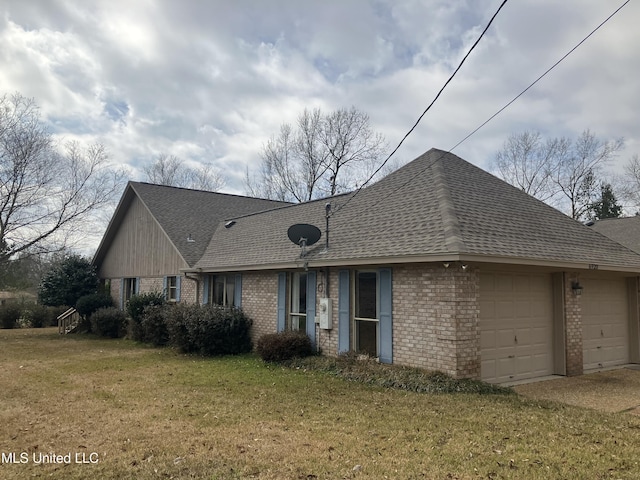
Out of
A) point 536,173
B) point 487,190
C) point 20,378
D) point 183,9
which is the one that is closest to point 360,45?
point 183,9

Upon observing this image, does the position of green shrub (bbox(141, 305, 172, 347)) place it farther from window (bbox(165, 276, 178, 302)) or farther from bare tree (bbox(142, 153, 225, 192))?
bare tree (bbox(142, 153, 225, 192))

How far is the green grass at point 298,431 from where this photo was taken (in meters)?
4.87

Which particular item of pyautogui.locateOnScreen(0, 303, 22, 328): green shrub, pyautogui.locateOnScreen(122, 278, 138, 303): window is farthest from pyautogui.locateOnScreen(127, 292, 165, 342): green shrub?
pyautogui.locateOnScreen(0, 303, 22, 328): green shrub

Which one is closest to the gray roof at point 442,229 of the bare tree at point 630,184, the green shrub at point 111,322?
the green shrub at point 111,322

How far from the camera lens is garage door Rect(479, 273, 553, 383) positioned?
915 cm

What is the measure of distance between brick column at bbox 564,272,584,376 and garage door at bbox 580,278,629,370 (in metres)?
0.67

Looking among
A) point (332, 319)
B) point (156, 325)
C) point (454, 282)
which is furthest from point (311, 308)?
point (156, 325)

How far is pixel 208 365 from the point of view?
38.2 feet

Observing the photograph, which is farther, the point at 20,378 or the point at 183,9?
the point at 20,378

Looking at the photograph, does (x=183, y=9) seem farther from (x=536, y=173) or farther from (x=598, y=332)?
(x=536, y=173)

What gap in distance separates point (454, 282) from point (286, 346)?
454cm

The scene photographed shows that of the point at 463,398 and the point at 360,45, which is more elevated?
the point at 360,45

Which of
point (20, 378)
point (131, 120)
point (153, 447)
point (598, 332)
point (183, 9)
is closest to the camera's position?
point (153, 447)

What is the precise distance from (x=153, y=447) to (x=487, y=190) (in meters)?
9.40
